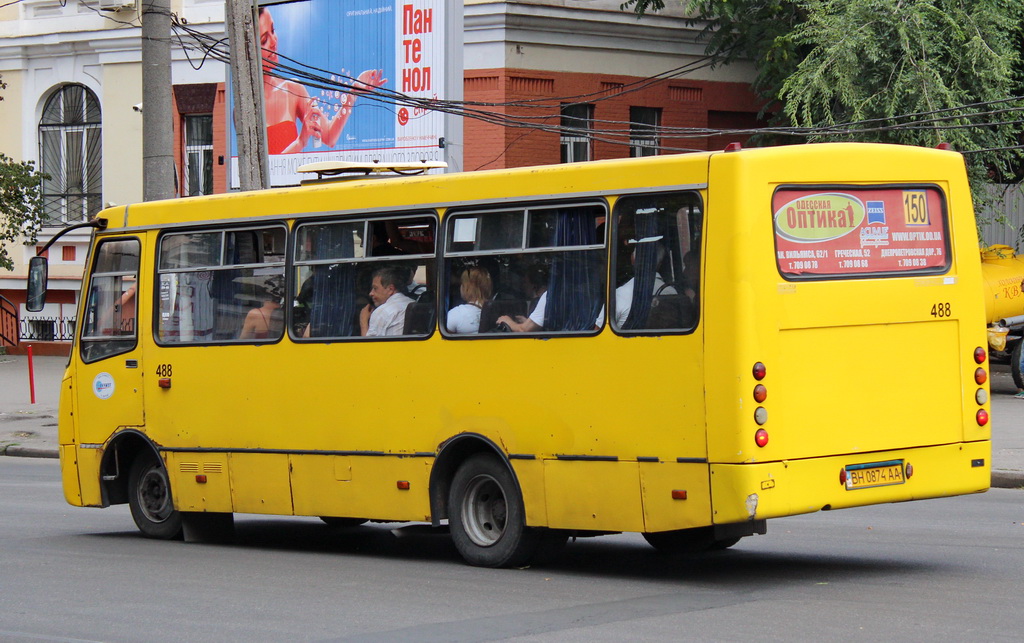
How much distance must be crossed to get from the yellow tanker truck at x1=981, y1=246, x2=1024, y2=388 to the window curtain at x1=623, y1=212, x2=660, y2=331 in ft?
45.6

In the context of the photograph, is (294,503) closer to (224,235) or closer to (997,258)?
(224,235)

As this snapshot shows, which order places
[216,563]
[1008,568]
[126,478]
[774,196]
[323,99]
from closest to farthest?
[774,196] < [1008,568] < [216,563] < [126,478] < [323,99]

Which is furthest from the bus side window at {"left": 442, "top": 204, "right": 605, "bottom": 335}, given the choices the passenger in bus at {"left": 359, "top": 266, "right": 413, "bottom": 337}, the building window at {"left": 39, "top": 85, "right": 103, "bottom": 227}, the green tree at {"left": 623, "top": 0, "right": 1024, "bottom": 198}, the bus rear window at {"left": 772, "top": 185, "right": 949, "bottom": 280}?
the building window at {"left": 39, "top": 85, "right": 103, "bottom": 227}

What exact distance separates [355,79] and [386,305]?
16283mm

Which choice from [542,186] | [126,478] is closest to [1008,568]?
[542,186]

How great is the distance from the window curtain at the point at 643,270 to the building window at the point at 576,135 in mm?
18716

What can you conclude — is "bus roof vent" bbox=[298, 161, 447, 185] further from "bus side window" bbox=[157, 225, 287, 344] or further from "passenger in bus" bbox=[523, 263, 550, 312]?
"passenger in bus" bbox=[523, 263, 550, 312]

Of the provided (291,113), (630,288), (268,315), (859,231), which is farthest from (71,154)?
(859,231)

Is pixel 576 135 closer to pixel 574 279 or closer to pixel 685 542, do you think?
pixel 685 542

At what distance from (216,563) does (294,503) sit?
2.41 ft

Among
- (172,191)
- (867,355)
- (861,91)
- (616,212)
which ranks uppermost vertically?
(861,91)

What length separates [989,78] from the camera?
2208cm

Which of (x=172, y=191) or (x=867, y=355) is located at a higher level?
(x=172, y=191)

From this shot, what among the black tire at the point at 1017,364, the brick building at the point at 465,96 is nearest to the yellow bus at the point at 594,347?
the black tire at the point at 1017,364
